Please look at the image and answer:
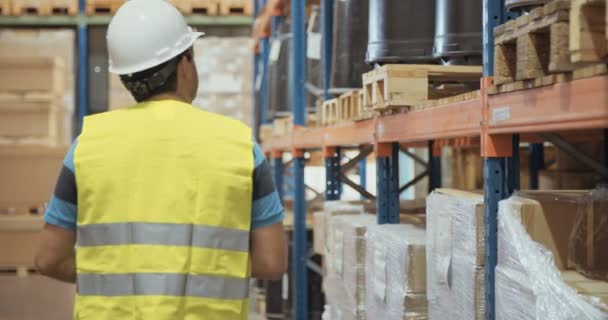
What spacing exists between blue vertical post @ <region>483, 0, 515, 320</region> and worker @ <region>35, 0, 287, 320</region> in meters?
0.79

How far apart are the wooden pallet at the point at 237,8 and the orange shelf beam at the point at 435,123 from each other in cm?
827

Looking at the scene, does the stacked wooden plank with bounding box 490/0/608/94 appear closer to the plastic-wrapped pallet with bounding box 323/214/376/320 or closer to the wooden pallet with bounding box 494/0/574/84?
A: the wooden pallet with bounding box 494/0/574/84

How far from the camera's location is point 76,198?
266 cm

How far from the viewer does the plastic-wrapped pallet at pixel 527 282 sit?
2.39m

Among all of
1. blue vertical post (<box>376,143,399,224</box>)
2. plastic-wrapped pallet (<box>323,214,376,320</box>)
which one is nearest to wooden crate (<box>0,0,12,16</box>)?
plastic-wrapped pallet (<box>323,214,376,320</box>)

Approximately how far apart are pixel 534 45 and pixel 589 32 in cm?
32

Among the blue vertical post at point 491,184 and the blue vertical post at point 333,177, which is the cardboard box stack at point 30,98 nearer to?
the blue vertical post at point 333,177

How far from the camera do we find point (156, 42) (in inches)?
108

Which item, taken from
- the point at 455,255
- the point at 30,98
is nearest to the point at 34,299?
the point at 30,98

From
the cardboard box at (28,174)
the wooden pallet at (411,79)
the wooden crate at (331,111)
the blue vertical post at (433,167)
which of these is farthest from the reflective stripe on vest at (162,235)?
the cardboard box at (28,174)

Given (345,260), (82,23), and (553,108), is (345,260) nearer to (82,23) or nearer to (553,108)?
(553,108)

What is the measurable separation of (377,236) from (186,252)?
203 centimetres

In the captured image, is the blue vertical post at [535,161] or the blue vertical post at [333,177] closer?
the blue vertical post at [535,161]

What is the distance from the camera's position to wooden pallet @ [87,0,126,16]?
12695 millimetres
